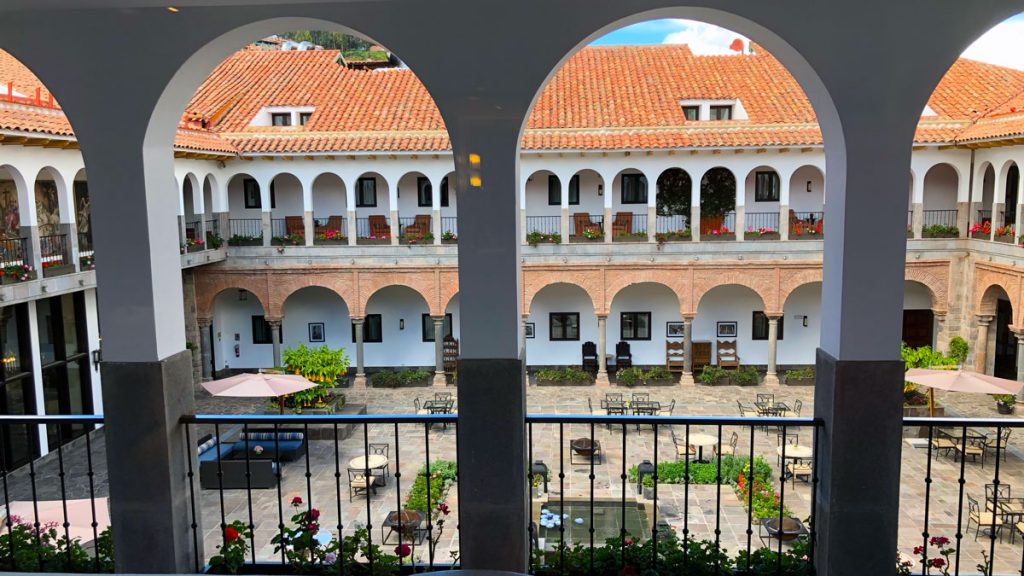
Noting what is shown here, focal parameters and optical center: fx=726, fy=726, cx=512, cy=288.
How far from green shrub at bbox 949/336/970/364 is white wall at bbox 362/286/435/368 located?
1515cm

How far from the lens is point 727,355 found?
864 inches

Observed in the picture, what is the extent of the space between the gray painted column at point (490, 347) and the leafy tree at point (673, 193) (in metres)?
19.2

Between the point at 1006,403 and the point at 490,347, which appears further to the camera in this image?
the point at 1006,403

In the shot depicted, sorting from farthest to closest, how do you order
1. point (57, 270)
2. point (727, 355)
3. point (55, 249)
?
Result: point (727, 355) < point (55, 249) < point (57, 270)

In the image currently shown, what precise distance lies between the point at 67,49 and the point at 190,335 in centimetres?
1883

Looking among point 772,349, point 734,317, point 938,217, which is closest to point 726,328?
point 734,317

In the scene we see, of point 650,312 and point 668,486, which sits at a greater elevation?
point 650,312

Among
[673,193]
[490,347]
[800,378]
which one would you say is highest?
[673,193]

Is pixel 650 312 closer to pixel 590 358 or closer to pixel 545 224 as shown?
pixel 590 358

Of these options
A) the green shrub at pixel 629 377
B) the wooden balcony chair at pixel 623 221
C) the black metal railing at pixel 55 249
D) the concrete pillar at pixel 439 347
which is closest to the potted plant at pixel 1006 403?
the green shrub at pixel 629 377

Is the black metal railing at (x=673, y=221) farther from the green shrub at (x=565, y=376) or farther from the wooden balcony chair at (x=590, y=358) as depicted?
the green shrub at (x=565, y=376)

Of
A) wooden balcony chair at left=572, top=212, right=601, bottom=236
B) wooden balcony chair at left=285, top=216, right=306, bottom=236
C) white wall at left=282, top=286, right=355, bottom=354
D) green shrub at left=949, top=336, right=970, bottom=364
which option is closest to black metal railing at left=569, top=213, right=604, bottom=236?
wooden balcony chair at left=572, top=212, right=601, bottom=236

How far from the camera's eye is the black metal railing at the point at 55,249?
14680mm

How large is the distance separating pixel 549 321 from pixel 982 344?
12.2 metres
